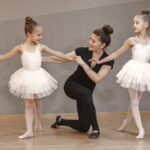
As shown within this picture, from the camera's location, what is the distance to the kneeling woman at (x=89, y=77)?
10.9 ft

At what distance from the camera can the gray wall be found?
13.1 feet

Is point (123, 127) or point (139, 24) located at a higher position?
point (139, 24)

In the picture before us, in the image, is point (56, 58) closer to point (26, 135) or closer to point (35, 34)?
point (35, 34)

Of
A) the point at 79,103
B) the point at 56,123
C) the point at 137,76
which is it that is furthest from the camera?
the point at 56,123

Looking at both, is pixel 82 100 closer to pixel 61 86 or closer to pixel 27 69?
pixel 27 69

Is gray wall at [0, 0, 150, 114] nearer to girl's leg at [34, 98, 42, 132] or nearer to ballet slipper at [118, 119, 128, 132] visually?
girl's leg at [34, 98, 42, 132]

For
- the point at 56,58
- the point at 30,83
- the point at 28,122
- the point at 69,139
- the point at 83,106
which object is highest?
the point at 56,58

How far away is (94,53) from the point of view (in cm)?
345

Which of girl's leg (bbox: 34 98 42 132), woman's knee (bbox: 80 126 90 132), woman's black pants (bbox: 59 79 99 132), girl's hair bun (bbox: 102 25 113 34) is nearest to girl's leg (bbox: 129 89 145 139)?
woman's black pants (bbox: 59 79 99 132)

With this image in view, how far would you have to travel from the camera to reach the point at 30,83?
329 cm

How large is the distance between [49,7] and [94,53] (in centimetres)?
89

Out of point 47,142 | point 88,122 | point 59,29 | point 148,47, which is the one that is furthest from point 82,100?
point 59,29

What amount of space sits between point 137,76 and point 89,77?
1.39ft

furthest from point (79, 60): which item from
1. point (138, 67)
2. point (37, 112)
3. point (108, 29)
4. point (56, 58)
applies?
point (37, 112)
